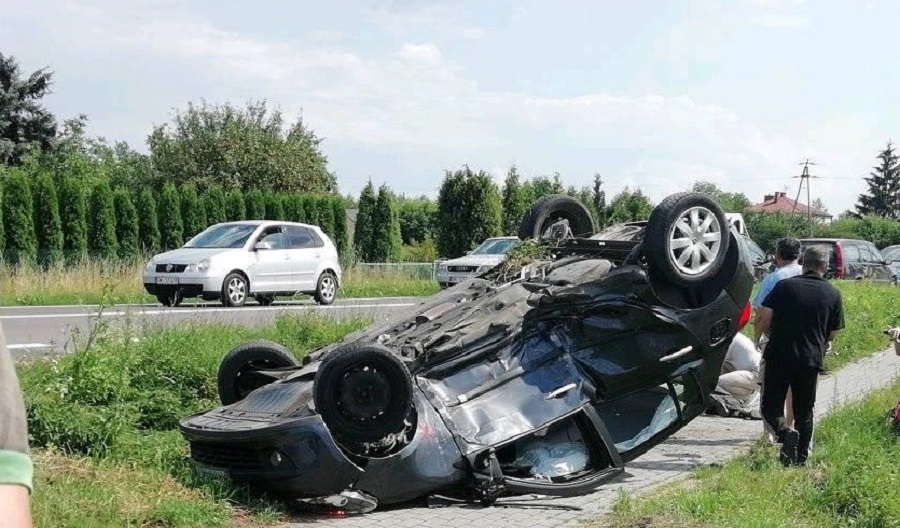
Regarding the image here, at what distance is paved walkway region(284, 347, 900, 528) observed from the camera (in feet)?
19.4

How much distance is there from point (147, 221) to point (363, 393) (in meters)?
23.1

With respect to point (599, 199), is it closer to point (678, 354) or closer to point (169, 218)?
point (169, 218)

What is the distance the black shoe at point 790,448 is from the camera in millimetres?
7402

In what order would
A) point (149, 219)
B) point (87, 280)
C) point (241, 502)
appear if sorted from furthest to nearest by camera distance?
point (149, 219)
point (87, 280)
point (241, 502)

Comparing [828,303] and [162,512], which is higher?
[828,303]

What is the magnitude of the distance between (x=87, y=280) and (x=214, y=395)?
12546 mm

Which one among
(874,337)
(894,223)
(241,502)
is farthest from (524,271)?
(894,223)

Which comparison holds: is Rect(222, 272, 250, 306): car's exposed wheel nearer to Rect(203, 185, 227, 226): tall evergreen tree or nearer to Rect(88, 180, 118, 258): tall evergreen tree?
Rect(88, 180, 118, 258): tall evergreen tree

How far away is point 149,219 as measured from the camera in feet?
90.5

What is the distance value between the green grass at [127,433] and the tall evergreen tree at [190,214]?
19.6 m

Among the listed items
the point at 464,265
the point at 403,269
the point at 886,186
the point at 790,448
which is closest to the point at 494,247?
the point at 464,265

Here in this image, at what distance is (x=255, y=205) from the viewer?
30438mm

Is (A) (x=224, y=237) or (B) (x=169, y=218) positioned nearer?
(A) (x=224, y=237)

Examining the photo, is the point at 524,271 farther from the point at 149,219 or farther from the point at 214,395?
the point at 149,219
